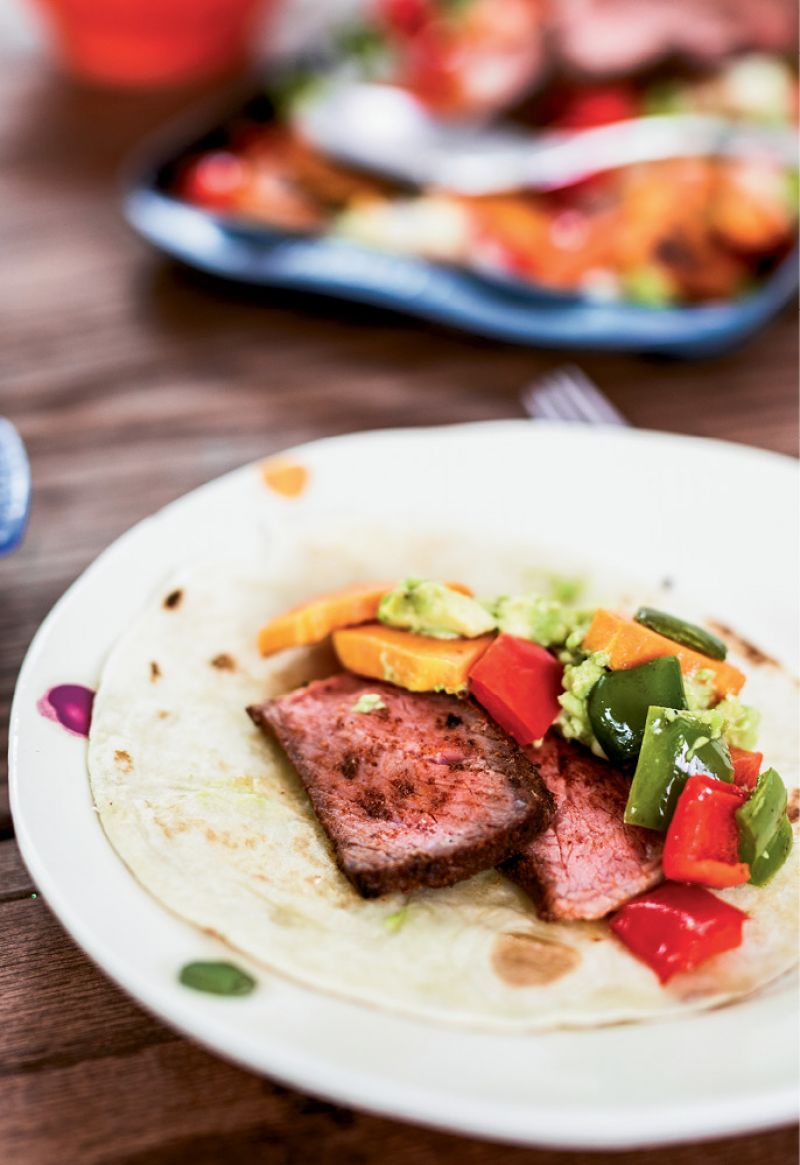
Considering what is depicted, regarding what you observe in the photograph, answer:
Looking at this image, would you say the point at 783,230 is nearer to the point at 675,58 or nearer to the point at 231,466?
the point at 675,58

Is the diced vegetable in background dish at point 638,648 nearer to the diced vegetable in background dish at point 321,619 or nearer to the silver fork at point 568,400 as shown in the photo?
the diced vegetable in background dish at point 321,619

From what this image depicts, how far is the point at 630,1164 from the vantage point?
1.63m

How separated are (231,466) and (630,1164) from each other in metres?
2.11

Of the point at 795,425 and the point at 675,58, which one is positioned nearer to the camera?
the point at 795,425

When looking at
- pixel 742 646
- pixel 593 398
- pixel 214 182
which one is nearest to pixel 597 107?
pixel 214 182

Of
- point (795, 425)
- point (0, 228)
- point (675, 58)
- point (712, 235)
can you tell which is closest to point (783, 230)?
point (712, 235)

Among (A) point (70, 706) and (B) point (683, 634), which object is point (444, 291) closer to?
(B) point (683, 634)

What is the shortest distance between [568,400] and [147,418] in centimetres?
121

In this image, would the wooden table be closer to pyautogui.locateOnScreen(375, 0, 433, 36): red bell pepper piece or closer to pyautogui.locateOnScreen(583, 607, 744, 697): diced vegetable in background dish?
pyautogui.locateOnScreen(583, 607, 744, 697): diced vegetable in background dish

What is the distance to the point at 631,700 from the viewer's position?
197 cm

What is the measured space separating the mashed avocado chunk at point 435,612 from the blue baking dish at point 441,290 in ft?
4.85

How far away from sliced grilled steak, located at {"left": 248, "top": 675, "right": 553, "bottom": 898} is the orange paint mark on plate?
0.57 meters

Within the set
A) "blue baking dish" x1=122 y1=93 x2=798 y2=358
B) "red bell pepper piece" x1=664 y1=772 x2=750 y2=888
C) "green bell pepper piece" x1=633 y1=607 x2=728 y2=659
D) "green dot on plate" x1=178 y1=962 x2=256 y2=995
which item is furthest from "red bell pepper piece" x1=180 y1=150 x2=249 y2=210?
"green dot on plate" x1=178 y1=962 x2=256 y2=995

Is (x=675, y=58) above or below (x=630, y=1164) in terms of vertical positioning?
above
